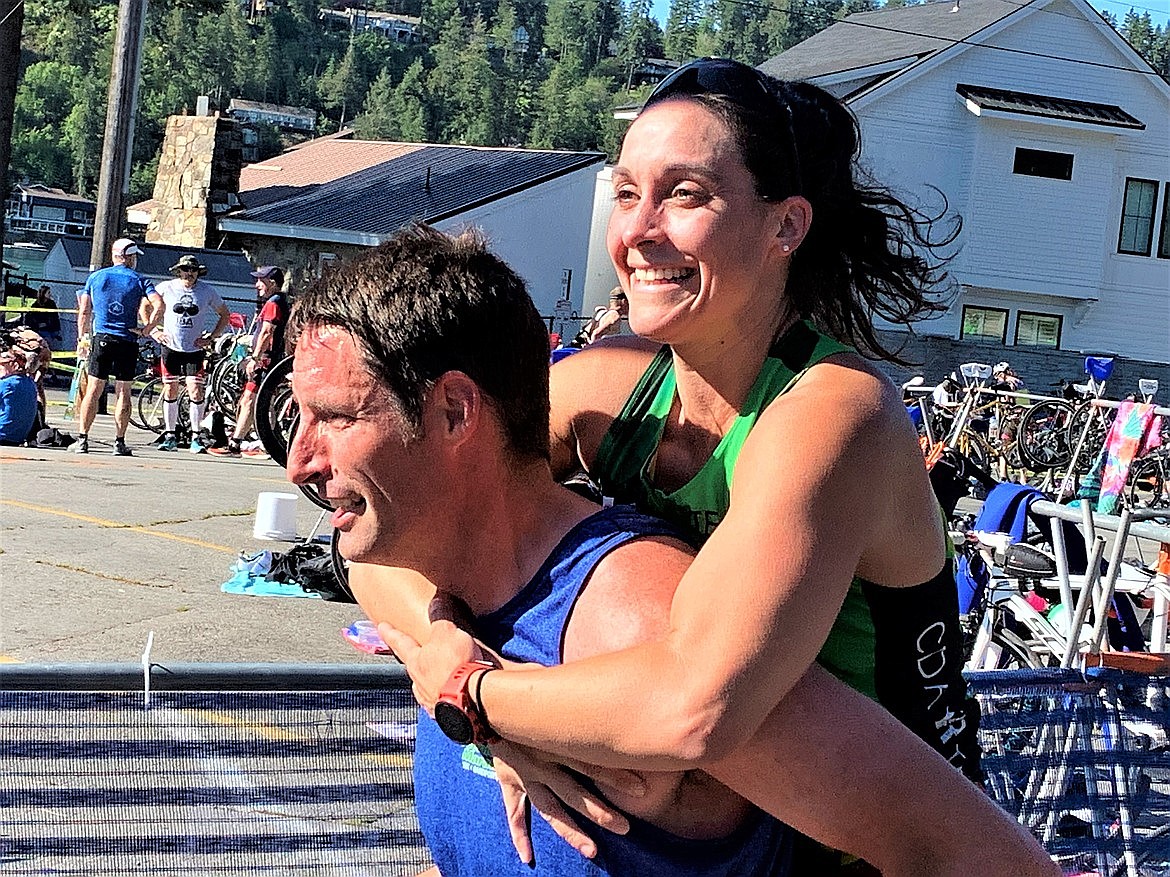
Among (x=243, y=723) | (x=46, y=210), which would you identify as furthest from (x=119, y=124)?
(x=46, y=210)

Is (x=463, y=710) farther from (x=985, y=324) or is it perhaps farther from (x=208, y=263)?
(x=208, y=263)

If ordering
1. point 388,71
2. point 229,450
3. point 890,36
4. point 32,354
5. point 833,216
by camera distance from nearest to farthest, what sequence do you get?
point 833,216 < point 32,354 < point 229,450 < point 890,36 < point 388,71

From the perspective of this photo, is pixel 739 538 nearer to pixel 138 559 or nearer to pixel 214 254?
pixel 138 559

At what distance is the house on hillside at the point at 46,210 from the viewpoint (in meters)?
101

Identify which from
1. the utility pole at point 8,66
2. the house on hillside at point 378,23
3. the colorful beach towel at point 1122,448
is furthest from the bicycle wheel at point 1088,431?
the house on hillside at point 378,23

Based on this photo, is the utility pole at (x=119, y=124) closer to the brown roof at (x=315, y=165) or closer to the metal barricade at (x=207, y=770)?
the metal barricade at (x=207, y=770)

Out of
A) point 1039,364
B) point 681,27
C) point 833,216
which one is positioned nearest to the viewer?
point 833,216

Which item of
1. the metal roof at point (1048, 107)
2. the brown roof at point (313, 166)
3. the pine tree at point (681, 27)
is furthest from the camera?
the pine tree at point (681, 27)

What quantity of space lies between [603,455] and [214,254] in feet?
124

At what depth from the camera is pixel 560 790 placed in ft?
5.46

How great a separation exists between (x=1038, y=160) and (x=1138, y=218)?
348 cm

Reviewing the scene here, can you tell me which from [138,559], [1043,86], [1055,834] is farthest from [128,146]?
[1043,86]

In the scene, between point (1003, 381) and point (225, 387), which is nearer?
point (225, 387)

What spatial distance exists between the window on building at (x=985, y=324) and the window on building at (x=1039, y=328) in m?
0.44
